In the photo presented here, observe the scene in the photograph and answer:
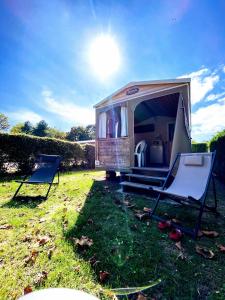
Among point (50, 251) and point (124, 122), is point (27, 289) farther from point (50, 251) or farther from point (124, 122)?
point (124, 122)

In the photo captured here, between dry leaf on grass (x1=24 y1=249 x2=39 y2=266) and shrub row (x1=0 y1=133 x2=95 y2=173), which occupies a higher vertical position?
shrub row (x1=0 y1=133 x2=95 y2=173)

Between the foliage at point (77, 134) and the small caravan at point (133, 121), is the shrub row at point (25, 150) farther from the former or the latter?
the foliage at point (77, 134)

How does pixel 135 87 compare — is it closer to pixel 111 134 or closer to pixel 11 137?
pixel 111 134

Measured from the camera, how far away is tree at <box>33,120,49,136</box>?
3712 cm

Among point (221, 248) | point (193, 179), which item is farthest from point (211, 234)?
point (193, 179)

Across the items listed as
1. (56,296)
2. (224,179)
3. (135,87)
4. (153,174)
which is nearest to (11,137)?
(135,87)

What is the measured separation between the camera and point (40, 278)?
63.3 inches

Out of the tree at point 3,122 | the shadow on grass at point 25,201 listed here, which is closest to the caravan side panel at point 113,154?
the shadow on grass at point 25,201

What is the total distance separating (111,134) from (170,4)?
4.50 metres

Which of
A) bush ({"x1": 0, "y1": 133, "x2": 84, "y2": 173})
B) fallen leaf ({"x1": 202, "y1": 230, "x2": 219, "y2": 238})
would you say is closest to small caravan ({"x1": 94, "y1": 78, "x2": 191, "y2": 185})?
fallen leaf ({"x1": 202, "y1": 230, "x2": 219, "y2": 238})

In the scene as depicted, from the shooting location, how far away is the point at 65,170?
34.4 ft

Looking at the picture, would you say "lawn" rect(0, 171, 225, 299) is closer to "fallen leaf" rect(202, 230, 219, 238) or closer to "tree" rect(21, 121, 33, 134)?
"fallen leaf" rect(202, 230, 219, 238)

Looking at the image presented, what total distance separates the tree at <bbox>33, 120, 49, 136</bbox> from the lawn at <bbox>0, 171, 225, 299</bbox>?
120ft

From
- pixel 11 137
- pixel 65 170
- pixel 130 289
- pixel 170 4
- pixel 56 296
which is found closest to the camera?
pixel 56 296
